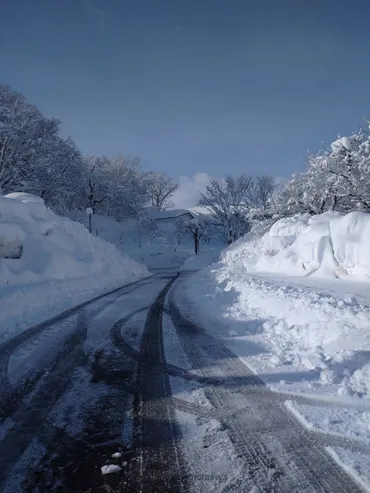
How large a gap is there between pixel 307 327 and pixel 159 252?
40395 mm

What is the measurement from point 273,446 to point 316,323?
3456mm

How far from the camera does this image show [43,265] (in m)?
14.1

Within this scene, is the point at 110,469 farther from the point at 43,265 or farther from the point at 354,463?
the point at 43,265

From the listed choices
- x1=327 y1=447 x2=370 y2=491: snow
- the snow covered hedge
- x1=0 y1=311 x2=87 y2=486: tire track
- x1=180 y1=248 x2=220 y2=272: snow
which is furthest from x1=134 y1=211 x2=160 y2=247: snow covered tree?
x1=327 y1=447 x2=370 y2=491: snow

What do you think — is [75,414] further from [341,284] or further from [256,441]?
[341,284]

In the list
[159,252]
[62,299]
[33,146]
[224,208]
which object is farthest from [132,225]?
[62,299]

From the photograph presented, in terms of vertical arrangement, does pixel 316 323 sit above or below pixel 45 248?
below

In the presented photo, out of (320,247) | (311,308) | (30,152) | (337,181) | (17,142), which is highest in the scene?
(17,142)

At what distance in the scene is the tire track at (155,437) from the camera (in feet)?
7.78

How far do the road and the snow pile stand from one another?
6.01 meters

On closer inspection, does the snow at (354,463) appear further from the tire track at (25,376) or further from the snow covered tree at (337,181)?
the snow covered tree at (337,181)

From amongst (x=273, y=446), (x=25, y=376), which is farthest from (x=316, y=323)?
(x=25, y=376)

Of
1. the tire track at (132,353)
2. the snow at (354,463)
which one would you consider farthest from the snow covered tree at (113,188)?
the snow at (354,463)

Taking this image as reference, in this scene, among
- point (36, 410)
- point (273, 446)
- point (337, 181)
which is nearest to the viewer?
point (273, 446)
